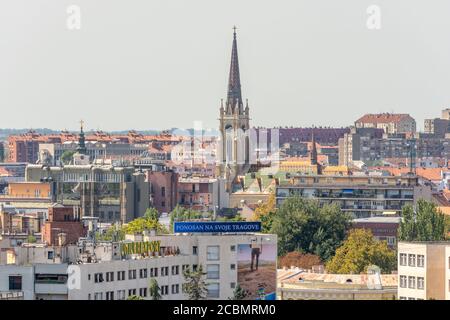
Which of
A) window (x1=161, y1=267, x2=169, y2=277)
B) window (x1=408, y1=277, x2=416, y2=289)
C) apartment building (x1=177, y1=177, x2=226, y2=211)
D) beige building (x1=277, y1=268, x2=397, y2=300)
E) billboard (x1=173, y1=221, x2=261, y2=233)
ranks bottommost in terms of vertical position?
apartment building (x1=177, y1=177, x2=226, y2=211)

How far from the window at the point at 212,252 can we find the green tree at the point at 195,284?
2.30 feet

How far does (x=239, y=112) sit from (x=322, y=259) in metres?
65.9

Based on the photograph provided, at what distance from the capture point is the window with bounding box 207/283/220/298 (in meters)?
29.3

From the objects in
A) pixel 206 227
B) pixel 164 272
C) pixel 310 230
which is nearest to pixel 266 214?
pixel 310 230

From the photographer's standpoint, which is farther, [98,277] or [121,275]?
[121,275]

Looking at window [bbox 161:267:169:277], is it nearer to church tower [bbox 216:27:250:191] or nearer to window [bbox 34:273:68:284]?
window [bbox 34:273:68:284]

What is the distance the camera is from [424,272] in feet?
83.8

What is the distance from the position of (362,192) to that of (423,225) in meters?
21.9

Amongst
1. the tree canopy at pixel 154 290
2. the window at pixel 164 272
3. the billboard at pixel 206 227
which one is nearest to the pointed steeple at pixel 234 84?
the billboard at pixel 206 227

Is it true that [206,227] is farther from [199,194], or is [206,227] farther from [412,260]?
[199,194]

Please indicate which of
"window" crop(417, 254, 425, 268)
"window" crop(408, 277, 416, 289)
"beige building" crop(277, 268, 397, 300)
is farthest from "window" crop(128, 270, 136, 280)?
"window" crop(417, 254, 425, 268)

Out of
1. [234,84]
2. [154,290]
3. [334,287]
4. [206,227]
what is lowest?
[334,287]

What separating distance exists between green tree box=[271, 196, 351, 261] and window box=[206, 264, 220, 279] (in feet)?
58.3
